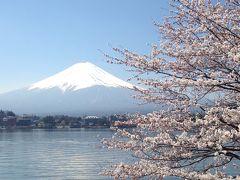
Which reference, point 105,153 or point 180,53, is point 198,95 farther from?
point 105,153

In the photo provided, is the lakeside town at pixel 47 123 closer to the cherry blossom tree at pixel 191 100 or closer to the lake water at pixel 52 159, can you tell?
the lake water at pixel 52 159

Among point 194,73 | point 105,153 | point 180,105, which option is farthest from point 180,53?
point 105,153

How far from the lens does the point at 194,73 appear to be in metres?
3.66

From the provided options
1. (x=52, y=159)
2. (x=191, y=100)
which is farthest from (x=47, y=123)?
(x=191, y=100)

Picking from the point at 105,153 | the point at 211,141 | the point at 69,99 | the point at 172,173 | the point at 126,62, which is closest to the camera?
the point at 211,141

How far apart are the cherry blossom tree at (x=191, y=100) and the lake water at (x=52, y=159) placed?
509 inches

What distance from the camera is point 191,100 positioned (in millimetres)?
3449

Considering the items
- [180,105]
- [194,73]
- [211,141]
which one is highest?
[194,73]

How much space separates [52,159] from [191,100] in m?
26.8

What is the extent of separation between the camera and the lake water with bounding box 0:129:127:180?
23500 mm

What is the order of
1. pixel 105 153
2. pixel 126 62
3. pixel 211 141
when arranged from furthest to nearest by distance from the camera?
pixel 105 153 → pixel 126 62 → pixel 211 141

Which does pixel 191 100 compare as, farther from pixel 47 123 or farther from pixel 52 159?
pixel 47 123

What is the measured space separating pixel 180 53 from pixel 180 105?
1.75 ft

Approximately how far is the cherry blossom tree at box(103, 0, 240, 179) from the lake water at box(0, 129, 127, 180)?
12.9 meters
